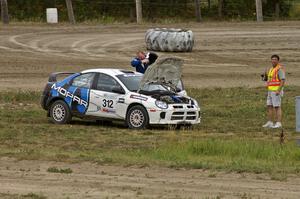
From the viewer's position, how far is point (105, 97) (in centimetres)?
2262

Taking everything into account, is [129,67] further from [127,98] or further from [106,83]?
[127,98]

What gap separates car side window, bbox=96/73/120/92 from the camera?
22.7m

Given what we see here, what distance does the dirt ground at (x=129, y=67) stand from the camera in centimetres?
1358

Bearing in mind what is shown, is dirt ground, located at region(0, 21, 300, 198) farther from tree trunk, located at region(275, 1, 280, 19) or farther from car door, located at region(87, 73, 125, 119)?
tree trunk, located at region(275, 1, 280, 19)

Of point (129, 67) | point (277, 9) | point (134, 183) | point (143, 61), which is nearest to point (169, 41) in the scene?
point (129, 67)

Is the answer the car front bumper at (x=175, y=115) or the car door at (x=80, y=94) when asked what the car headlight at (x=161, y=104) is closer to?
the car front bumper at (x=175, y=115)

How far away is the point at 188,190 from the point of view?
13.5 metres

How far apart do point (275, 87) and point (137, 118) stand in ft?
10.6

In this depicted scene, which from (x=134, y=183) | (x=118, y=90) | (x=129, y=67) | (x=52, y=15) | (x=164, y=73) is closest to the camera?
(x=134, y=183)

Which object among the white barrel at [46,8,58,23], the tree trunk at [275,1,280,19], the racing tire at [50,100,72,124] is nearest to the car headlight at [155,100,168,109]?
the racing tire at [50,100,72,124]

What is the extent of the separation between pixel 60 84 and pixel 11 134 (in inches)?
110

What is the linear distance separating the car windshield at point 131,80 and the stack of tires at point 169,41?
1817 centimetres

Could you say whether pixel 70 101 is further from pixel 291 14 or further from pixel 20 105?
pixel 291 14

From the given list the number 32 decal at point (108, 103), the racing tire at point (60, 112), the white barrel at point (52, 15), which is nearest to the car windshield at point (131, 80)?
the number 32 decal at point (108, 103)
